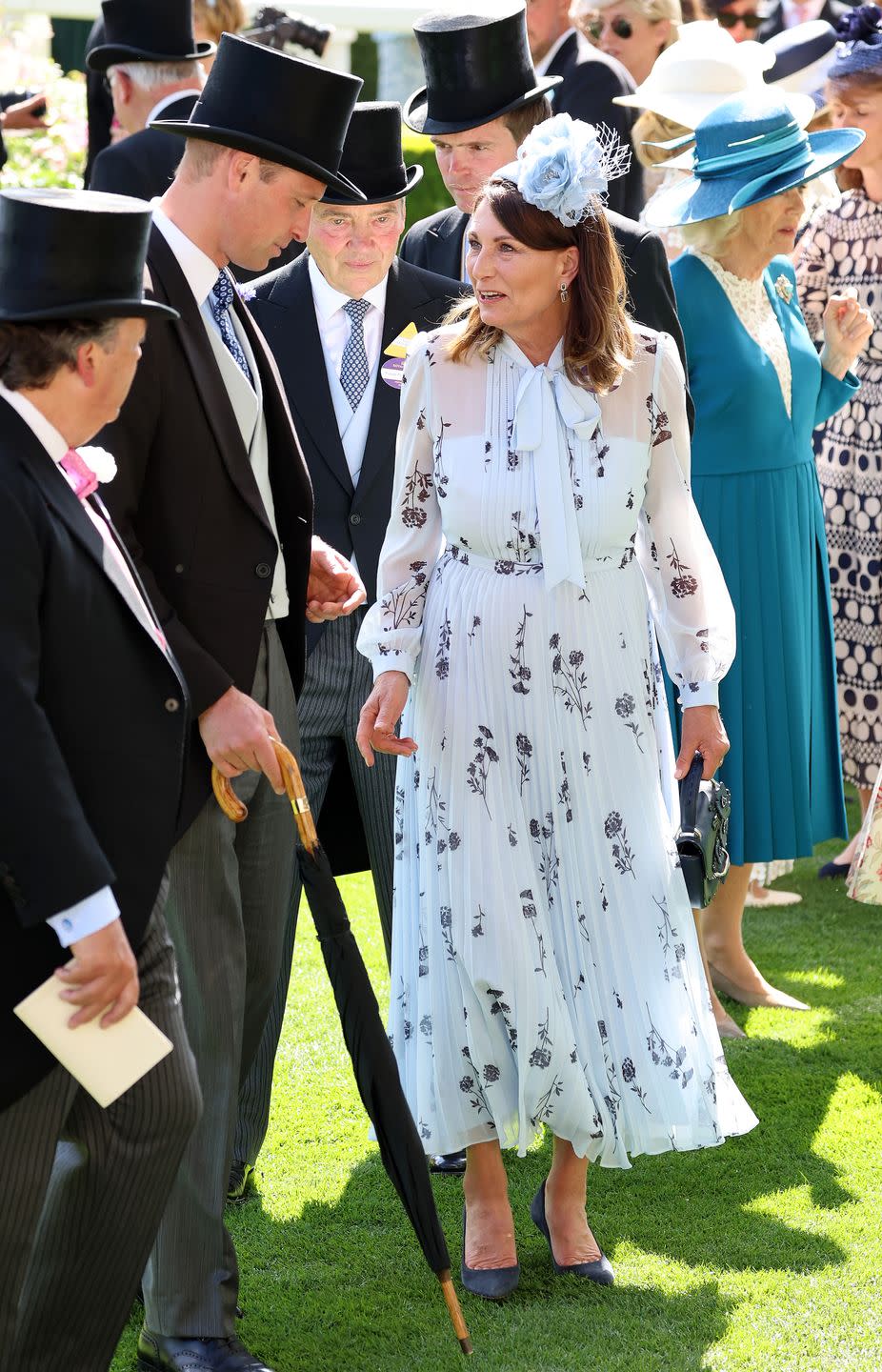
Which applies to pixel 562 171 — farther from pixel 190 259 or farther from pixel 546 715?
pixel 546 715

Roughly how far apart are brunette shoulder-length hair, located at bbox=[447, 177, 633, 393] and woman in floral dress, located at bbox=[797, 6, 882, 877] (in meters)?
2.14

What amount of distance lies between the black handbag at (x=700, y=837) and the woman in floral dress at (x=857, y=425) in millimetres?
2226

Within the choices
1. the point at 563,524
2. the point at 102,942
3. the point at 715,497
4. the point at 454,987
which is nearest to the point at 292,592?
the point at 563,524

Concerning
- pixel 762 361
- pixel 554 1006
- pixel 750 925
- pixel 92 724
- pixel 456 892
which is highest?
pixel 762 361

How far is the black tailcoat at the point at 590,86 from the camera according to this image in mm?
6222

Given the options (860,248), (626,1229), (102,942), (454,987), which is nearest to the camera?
(102,942)

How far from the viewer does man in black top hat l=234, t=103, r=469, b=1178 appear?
12.7 feet

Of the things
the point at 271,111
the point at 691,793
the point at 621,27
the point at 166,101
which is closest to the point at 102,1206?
the point at 691,793

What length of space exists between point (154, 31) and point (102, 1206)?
161 inches

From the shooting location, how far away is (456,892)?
11.2ft

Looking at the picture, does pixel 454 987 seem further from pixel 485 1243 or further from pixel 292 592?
pixel 292 592

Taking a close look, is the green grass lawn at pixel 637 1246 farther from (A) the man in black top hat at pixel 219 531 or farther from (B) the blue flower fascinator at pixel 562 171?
(B) the blue flower fascinator at pixel 562 171

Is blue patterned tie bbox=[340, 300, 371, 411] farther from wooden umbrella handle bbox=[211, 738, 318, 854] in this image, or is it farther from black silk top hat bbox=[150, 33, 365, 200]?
wooden umbrella handle bbox=[211, 738, 318, 854]

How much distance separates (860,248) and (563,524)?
2794mm
